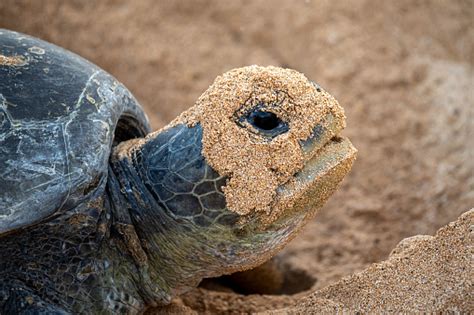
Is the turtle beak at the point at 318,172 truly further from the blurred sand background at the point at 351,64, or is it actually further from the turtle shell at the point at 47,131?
the blurred sand background at the point at 351,64

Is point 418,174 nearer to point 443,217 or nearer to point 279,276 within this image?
point 443,217

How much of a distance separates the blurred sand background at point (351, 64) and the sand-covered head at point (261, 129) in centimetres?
135

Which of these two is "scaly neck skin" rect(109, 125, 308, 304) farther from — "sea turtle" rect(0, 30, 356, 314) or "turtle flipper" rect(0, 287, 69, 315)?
"turtle flipper" rect(0, 287, 69, 315)

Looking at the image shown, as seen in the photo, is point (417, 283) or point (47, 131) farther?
point (47, 131)

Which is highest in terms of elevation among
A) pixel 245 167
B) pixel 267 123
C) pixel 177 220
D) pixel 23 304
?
pixel 267 123

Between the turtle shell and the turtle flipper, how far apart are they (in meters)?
0.30

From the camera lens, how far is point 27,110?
1.90m

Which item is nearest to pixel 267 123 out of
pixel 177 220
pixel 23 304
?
pixel 177 220

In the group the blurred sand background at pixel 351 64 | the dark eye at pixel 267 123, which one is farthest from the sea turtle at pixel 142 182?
the blurred sand background at pixel 351 64

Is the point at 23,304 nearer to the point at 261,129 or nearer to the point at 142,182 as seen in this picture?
the point at 142,182

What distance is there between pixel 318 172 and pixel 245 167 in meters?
A: 0.23

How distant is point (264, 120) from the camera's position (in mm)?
1933

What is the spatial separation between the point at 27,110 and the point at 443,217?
2.22 meters

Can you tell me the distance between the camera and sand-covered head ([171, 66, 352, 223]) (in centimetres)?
188
